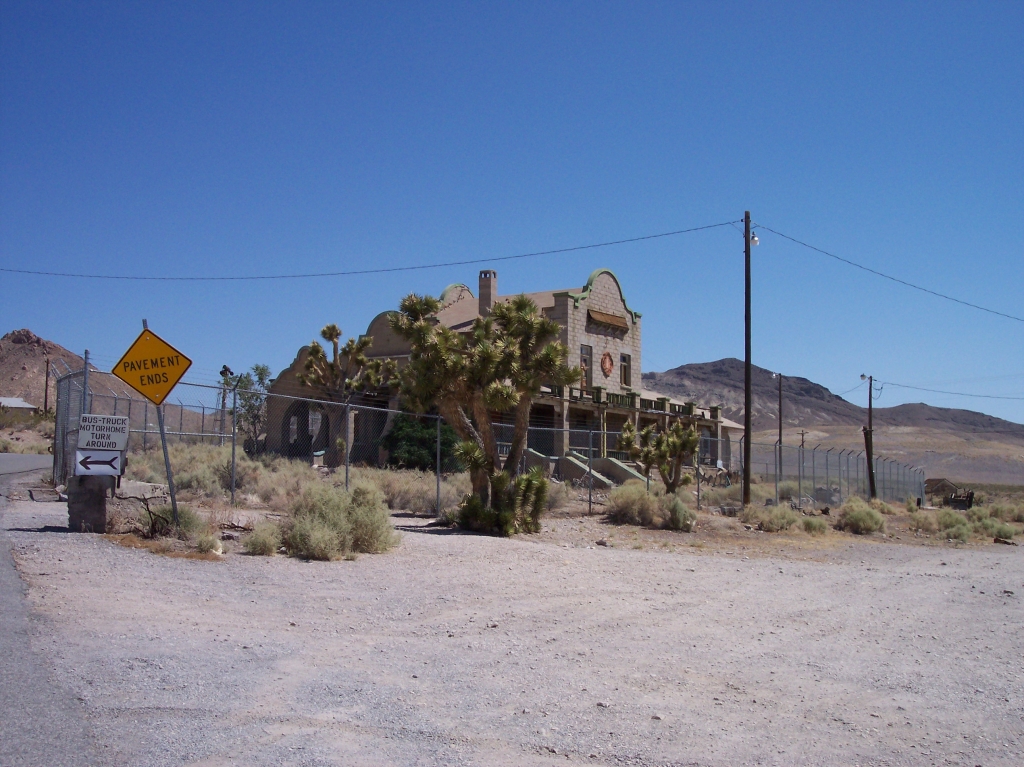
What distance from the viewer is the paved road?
4.69 meters

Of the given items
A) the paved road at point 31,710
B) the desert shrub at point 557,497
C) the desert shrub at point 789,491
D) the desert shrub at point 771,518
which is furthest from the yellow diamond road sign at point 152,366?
the desert shrub at point 789,491

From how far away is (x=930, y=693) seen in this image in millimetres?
7281

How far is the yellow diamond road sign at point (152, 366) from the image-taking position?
11609mm

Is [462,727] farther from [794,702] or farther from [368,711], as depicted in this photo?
[794,702]

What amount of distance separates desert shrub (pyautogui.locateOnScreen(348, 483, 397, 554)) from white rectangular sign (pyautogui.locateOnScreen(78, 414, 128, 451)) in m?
3.34

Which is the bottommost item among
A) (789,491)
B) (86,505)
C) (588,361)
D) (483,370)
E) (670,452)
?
(789,491)

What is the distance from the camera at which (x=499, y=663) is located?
7.50 m

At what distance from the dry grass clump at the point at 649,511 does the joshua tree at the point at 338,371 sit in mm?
13390

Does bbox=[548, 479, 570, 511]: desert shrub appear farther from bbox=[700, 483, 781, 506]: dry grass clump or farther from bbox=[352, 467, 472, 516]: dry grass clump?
bbox=[700, 483, 781, 506]: dry grass clump

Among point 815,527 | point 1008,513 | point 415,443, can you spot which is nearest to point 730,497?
point 815,527

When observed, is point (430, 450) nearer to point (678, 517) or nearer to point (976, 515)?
point (678, 517)

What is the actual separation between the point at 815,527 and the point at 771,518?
1.20m

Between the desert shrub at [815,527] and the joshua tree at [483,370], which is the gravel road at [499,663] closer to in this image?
the joshua tree at [483,370]

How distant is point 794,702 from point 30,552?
8.31m
